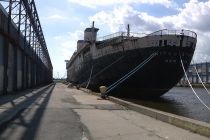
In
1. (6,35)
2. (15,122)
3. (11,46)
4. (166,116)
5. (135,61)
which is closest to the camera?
(15,122)

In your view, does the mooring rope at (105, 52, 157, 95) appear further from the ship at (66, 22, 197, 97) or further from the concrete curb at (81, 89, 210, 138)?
Answer: the concrete curb at (81, 89, 210, 138)

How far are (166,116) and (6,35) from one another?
56.0 feet

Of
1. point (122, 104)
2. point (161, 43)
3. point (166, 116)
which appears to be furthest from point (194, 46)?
point (166, 116)

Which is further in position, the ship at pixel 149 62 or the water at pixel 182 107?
the ship at pixel 149 62

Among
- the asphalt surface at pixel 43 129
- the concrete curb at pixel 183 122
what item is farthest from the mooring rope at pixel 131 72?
the asphalt surface at pixel 43 129

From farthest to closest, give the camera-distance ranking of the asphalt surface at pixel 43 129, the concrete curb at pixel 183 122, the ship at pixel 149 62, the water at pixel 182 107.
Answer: the ship at pixel 149 62 < the water at pixel 182 107 < the concrete curb at pixel 183 122 < the asphalt surface at pixel 43 129

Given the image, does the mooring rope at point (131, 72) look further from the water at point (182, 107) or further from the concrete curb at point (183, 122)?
the concrete curb at point (183, 122)

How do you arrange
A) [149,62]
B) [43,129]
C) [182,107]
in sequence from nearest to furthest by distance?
[43,129] → [182,107] → [149,62]

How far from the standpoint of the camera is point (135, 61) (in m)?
32.0

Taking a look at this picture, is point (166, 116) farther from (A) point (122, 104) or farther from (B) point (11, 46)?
(B) point (11, 46)

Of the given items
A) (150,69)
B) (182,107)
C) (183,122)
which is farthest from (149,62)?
(183,122)

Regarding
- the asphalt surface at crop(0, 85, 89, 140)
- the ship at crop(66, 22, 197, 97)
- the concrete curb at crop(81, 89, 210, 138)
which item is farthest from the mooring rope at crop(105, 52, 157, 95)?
the asphalt surface at crop(0, 85, 89, 140)

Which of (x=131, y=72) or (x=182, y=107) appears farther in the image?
(x=131, y=72)

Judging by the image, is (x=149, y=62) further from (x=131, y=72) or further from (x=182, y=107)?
(x=182, y=107)
